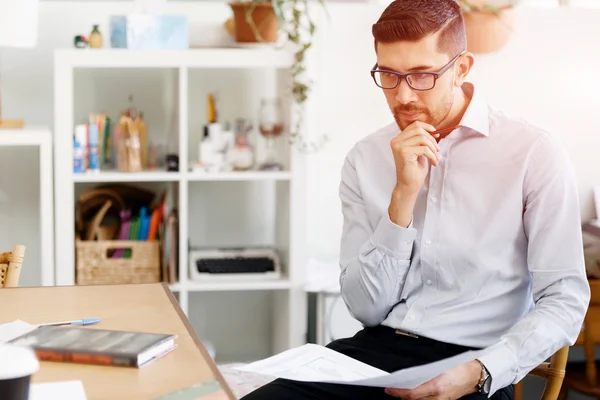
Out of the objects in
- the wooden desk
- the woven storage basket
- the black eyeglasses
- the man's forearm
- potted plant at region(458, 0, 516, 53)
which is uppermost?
potted plant at region(458, 0, 516, 53)

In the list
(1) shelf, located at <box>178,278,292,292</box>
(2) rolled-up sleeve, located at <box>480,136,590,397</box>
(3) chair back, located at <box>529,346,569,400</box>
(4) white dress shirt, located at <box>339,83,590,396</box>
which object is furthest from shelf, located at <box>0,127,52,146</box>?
(3) chair back, located at <box>529,346,569,400</box>

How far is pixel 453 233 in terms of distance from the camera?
6.38 feet

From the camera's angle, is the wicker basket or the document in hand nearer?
the document in hand

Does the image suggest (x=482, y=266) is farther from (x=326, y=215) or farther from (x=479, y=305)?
(x=326, y=215)

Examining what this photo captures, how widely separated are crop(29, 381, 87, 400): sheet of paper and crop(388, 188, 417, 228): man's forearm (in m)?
0.85

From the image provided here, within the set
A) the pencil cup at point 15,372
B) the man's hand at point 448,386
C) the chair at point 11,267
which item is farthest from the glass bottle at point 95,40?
the pencil cup at point 15,372

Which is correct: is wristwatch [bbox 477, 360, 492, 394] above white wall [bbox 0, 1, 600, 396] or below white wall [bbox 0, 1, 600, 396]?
below

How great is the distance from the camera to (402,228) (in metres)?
1.90

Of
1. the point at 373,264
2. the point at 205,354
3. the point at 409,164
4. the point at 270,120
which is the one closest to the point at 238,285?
the point at 270,120

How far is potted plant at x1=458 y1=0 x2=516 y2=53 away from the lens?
3.41m

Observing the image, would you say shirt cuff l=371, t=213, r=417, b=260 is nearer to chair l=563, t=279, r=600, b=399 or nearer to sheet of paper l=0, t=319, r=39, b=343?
sheet of paper l=0, t=319, r=39, b=343

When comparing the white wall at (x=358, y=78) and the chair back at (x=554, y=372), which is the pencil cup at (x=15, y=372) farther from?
the white wall at (x=358, y=78)

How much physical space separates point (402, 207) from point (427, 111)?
0.22 m

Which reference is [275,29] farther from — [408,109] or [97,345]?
[97,345]
